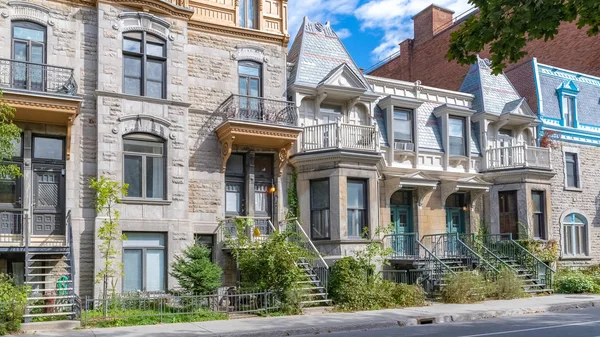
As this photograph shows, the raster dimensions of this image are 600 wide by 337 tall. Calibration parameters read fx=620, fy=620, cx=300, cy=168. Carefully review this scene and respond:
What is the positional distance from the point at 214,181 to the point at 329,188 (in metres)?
3.94

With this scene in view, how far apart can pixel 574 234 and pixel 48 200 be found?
2217 centimetres

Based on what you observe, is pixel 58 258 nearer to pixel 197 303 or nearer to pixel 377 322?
pixel 197 303

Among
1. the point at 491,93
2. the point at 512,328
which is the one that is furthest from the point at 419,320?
the point at 491,93

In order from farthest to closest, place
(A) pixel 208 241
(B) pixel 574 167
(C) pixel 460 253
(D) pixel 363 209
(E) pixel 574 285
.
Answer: (B) pixel 574 167, (C) pixel 460 253, (E) pixel 574 285, (D) pixel 363 209, (A) pixel 208 241

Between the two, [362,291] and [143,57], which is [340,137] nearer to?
[362,291]

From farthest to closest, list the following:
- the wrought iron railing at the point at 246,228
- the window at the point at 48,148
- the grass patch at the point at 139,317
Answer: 1. the wrought iron railing at the point at 246,228
2. the window at the point at 48,148
3. the grass patch at the point at 139,317

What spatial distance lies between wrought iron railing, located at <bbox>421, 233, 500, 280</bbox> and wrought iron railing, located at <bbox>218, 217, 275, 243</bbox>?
20.4ft

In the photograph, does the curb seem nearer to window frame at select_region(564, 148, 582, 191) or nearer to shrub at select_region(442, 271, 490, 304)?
shrub at select_region(442, 271, 490, 304)

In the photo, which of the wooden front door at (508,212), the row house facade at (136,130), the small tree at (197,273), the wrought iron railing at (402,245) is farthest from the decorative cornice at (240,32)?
the wooden front door at (508,212)

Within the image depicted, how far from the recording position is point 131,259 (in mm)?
18594

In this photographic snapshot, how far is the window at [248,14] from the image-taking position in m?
22.2

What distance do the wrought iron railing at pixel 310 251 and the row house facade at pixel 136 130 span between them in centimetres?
64

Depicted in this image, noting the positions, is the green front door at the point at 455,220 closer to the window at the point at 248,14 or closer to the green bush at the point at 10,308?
the window at the point at 248,14

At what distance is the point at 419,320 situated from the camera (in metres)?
16.2
